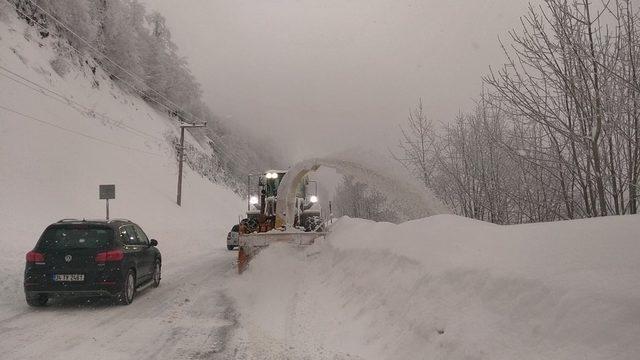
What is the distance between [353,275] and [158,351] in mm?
3488

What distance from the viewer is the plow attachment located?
442 inches

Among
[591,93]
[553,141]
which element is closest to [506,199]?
[553,141]

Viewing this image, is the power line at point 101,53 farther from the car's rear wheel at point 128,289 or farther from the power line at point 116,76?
the car's rear wheel at point 128,289

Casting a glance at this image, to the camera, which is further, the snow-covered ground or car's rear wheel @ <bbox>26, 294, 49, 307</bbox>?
car's rear wheel @ <bbox>26, 294, 49, 307</bbox>

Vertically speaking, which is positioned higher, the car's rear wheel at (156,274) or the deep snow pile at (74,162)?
the deep snow pile at (74,162)

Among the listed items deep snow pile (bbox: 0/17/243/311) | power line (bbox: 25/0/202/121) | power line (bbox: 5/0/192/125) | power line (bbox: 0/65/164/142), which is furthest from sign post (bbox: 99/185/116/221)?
power line (bbox: 5/0/192/125)

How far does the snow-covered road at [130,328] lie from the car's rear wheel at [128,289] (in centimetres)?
14

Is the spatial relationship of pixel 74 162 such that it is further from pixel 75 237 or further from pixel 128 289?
pixel 128 289

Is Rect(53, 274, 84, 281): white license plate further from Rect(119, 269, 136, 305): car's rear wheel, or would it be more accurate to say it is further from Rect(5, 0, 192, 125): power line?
Rect(5, 0, 192, 125): power line

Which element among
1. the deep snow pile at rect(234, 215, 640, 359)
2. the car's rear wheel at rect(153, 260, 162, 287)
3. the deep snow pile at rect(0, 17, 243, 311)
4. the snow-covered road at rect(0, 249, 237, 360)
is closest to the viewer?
the deep snow pile at rect(234, 215, 640, 359)

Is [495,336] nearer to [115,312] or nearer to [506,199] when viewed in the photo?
[115,312]

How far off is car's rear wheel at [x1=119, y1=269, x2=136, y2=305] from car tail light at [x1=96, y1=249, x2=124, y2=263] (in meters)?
0.46

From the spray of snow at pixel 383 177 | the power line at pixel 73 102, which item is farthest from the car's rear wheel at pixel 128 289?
the power line at pixel 73 102

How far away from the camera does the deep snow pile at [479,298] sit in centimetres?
295
